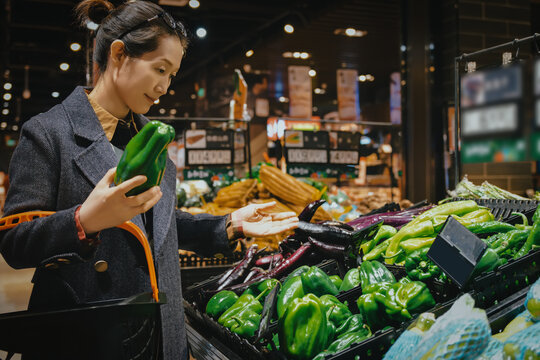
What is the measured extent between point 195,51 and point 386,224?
9.70 metres

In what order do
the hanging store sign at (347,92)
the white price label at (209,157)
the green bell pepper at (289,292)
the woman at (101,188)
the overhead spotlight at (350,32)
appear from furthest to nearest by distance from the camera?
the hanging store sign at (347,92)
the overhead spotlight at (350,32)
the white price label at (209,157)
the green bell pepper at (289,292)
the woman at (101,188)

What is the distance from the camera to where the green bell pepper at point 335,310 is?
1.40 meters

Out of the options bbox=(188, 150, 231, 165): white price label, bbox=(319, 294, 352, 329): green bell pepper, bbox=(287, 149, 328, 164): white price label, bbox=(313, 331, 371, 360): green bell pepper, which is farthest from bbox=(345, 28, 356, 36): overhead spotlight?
bbox=(313, 331, 371, 360): green bell pepper

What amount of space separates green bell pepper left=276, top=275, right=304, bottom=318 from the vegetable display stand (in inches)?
21.8

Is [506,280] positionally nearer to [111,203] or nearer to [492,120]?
[492,120]

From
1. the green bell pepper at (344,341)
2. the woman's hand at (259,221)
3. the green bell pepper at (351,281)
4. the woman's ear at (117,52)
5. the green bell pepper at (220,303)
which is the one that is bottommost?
the green bell pepper at (220,303)

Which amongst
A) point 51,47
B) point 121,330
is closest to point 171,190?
point 121,330

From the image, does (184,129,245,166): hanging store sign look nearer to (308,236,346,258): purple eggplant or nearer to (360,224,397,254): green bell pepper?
(308,236,346,258): purple eggplant

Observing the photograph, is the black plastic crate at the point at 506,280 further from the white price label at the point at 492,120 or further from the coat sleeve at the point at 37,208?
the coat sleeve at the point at 37,208

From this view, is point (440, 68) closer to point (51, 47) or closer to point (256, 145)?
point (51, 47)

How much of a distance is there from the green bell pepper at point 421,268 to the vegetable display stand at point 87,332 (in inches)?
31.2

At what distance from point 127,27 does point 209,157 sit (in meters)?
3.19

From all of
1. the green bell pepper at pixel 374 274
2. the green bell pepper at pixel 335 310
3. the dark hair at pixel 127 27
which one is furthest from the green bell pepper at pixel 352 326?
the dark hair at pixel 127 27

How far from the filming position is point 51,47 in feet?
30.8
